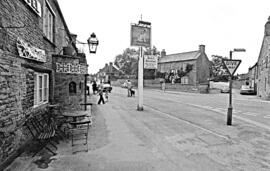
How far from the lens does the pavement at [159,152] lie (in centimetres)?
431

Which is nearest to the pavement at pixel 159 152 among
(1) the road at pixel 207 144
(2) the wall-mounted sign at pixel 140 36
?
(1) the road at pixel 207 144

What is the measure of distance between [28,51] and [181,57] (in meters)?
54.5

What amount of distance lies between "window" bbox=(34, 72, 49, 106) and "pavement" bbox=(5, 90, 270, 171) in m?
1.66

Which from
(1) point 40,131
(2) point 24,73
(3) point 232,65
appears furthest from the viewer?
(3) point 232,65

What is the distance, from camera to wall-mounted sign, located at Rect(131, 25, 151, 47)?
12.1m

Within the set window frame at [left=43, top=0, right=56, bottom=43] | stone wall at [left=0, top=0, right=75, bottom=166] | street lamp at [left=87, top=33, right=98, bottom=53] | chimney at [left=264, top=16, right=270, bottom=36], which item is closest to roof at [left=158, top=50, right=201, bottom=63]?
chimney at [left=264, top=16, right=270, bottom=36]

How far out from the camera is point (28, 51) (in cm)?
502

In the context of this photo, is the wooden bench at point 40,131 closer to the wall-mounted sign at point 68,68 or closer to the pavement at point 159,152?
the pavement at point 159,152

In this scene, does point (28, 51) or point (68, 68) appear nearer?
point (28, 51)

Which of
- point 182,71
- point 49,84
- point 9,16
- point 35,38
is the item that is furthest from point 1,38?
point 182,71

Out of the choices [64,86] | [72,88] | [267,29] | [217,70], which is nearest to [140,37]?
[72,88]

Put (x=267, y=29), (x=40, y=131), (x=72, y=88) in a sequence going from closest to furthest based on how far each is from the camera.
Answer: (x=40, y=131)
(x=72, y=88)
(x=267, y=29)

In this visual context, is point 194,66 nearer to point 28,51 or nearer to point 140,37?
point 140,37

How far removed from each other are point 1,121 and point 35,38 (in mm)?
2797
